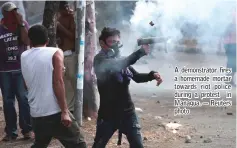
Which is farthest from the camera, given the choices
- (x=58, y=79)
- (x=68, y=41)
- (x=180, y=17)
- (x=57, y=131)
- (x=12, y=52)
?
(x=180, y=17)

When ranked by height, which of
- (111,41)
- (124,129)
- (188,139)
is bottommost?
(188,139)

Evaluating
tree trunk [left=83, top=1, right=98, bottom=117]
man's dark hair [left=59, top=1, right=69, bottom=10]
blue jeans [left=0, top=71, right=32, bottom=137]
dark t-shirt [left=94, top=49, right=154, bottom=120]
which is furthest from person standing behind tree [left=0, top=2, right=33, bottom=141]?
dark t-shirt [left=94, top=49, right=154, bottom=120]

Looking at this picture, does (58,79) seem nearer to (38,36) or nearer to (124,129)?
(38,36)

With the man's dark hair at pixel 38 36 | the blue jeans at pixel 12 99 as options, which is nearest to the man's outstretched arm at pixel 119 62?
the man's dark hair at pixel 38 36

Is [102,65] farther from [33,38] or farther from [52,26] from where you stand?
[52,26]

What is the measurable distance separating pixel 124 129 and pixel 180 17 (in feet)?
9.89

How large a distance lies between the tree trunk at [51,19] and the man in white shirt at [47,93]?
227 centimetres

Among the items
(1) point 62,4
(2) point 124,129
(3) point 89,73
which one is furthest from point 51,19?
(2) point 124,129

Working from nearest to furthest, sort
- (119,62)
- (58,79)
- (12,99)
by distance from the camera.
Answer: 1. (58,79)
2. (119,62)
3. (12,99)

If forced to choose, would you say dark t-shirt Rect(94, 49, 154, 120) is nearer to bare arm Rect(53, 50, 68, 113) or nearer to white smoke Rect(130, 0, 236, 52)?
bare arm Rect(53, 50, 68, 113)

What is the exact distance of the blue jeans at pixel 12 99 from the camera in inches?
236

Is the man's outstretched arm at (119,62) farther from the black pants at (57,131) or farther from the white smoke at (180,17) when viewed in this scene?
the white smoke at (180,17)

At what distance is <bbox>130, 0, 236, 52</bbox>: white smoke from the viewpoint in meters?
6.23

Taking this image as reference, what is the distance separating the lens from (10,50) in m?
5.98
